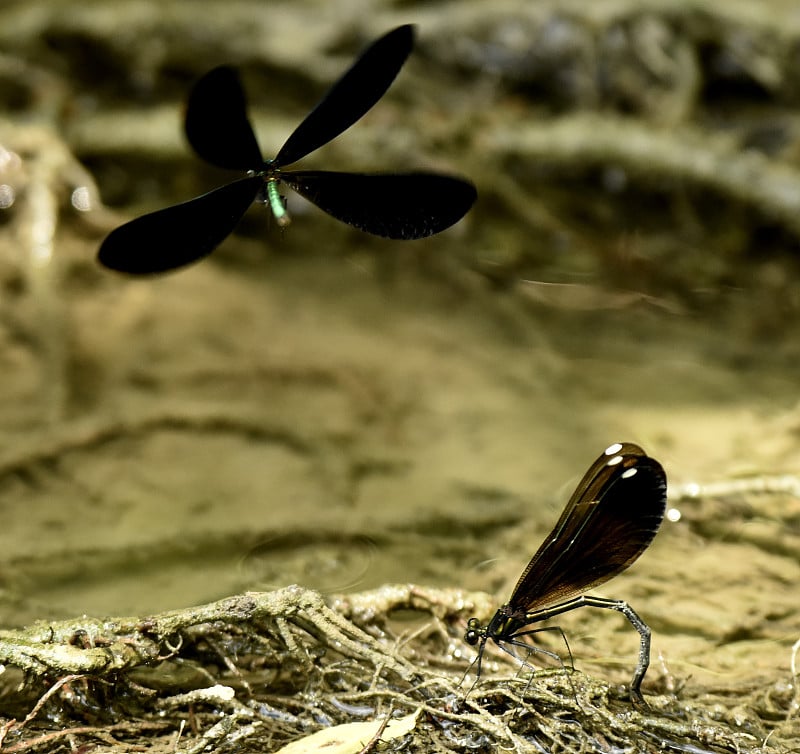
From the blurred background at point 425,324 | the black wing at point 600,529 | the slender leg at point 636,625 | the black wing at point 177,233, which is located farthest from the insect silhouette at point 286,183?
the blurred background at point 425,324

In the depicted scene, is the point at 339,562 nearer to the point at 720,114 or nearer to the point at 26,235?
the point at 26,235

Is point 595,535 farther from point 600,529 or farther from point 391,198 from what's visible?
point 391,198

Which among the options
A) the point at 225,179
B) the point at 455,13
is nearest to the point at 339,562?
the point at 225,179

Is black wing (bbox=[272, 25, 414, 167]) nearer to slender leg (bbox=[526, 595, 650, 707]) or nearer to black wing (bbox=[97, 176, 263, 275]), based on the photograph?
black wing (bbox=[97, 176, 263, 275])

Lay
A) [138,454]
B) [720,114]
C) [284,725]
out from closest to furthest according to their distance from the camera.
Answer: [284,725] → [138,454] → [720,114]

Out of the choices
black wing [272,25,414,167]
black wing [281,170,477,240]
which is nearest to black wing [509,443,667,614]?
black wing [281,170,477,240]

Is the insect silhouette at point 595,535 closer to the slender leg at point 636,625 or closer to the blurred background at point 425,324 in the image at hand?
the slender leg at point 636,625
